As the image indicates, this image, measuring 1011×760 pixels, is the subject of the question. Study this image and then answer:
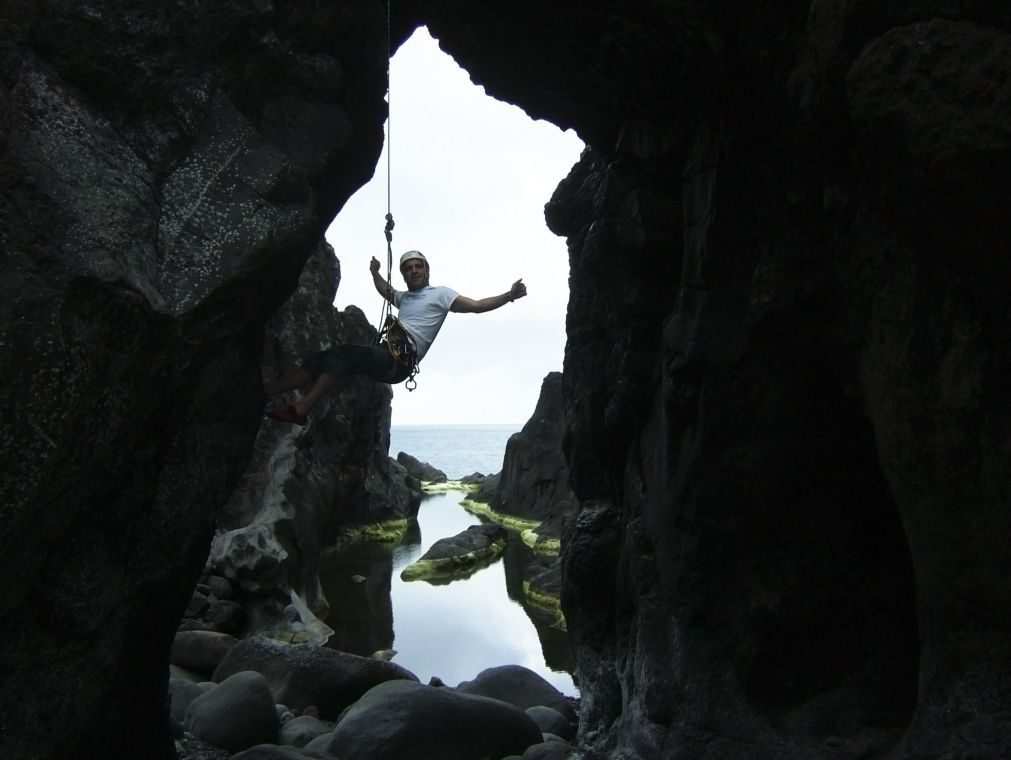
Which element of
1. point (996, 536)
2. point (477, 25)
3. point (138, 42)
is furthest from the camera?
point (477, 25)

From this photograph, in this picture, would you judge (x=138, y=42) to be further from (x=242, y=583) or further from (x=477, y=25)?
(x=242, y=583)

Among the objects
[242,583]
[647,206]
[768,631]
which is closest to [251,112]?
[647,206]

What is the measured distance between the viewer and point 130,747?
5.51 metres

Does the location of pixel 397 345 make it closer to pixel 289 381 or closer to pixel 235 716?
pixel 289 381

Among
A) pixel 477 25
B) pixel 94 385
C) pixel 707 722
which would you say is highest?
pixel 477 25

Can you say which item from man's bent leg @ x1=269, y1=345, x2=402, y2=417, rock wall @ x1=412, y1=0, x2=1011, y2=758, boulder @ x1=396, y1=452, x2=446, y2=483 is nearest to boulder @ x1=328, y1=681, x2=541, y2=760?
rock wall @ x1=412, y1=0, x2=1011, y2=758

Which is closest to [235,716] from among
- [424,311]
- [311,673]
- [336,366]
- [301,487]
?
[311,673]

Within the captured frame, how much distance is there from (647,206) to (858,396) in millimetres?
2684

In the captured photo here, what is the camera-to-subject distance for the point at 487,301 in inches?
308

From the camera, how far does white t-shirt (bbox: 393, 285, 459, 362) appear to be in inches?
299

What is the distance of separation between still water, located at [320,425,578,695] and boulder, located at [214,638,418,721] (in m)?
4.43

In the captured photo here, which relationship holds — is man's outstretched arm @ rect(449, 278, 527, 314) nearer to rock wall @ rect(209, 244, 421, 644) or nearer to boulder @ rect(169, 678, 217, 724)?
rock wall @ rect(209, 244, 421, 644)

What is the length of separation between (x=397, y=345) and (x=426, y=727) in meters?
3.11

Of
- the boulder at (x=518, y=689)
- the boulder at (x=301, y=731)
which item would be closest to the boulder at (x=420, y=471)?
the boulder at (x=518, y=689)
